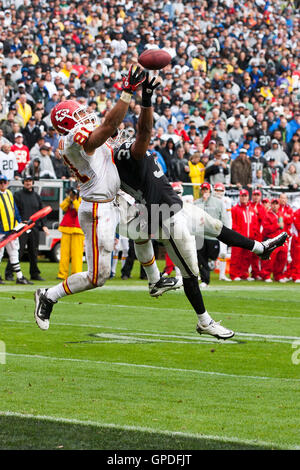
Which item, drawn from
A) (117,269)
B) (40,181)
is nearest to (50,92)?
(40,181)

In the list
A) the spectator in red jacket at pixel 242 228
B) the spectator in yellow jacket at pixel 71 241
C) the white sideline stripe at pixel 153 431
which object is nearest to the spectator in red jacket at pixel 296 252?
the spectator in red jacket at pixel 242 228

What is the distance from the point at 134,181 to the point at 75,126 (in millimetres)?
615

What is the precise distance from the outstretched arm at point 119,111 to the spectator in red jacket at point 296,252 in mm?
10852

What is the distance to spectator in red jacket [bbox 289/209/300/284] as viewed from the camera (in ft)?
56.2

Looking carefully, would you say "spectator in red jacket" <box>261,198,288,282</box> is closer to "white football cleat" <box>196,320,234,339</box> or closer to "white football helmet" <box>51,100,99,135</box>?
"white football cleat" <box>196,320,234,339</box>

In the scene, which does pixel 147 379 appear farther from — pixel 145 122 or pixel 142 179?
pixel 145 122

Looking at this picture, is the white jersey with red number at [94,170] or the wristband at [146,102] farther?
the white jersey with red number at [94,170]

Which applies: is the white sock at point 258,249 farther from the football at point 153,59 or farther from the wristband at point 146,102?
the football at point 153,59

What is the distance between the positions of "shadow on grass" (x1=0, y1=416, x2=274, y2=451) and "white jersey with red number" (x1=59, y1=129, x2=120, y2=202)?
2073 millimetres

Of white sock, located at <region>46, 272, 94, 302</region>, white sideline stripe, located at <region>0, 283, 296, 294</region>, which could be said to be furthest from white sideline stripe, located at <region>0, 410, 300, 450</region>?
white sideline stripe, located at <region>0, 283, 296, 294</region>

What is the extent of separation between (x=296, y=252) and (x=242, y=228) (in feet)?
3.56

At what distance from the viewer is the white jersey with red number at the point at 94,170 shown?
23.0ft

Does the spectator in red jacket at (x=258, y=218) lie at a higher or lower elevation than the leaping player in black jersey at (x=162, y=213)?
lower

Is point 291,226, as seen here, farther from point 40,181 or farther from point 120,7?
point 120,7
